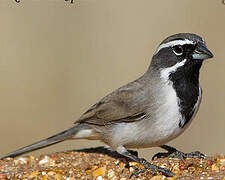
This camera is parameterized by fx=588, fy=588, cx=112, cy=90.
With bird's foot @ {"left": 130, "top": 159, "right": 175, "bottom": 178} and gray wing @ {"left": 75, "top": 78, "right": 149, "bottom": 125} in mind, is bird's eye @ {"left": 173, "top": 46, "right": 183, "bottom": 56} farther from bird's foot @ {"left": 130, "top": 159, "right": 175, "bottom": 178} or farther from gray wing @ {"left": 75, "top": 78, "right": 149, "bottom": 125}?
bird's foot @ {"left": 130, "top": 159, "right": 175, "bottom": 178}

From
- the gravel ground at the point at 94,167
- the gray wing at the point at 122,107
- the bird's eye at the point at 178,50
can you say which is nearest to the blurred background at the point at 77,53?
the gray wing at the point at 122,107

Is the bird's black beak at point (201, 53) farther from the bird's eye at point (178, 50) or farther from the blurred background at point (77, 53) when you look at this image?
the blurred background at point (77, 53)

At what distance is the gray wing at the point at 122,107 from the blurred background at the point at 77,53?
4877 millimetres

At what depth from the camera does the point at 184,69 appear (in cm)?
940

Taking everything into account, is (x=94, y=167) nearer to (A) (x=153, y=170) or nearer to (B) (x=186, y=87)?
(A) (x=153, y=170)

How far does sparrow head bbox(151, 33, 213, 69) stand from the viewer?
30.4ft

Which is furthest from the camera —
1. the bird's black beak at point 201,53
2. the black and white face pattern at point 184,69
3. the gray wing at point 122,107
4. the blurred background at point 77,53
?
the blurred background at point 77,53

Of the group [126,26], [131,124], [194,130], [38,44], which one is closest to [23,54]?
[38,44]

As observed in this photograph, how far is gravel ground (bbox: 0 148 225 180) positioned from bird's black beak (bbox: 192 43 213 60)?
1607 mm

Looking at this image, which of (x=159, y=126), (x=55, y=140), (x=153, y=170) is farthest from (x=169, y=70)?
(x=55, y=140)

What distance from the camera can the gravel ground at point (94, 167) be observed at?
886cm

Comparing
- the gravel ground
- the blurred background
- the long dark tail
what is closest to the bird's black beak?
the gravel ground

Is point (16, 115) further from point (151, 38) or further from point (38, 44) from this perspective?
point (151, 38)

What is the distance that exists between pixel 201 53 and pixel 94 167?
2.49 meters
